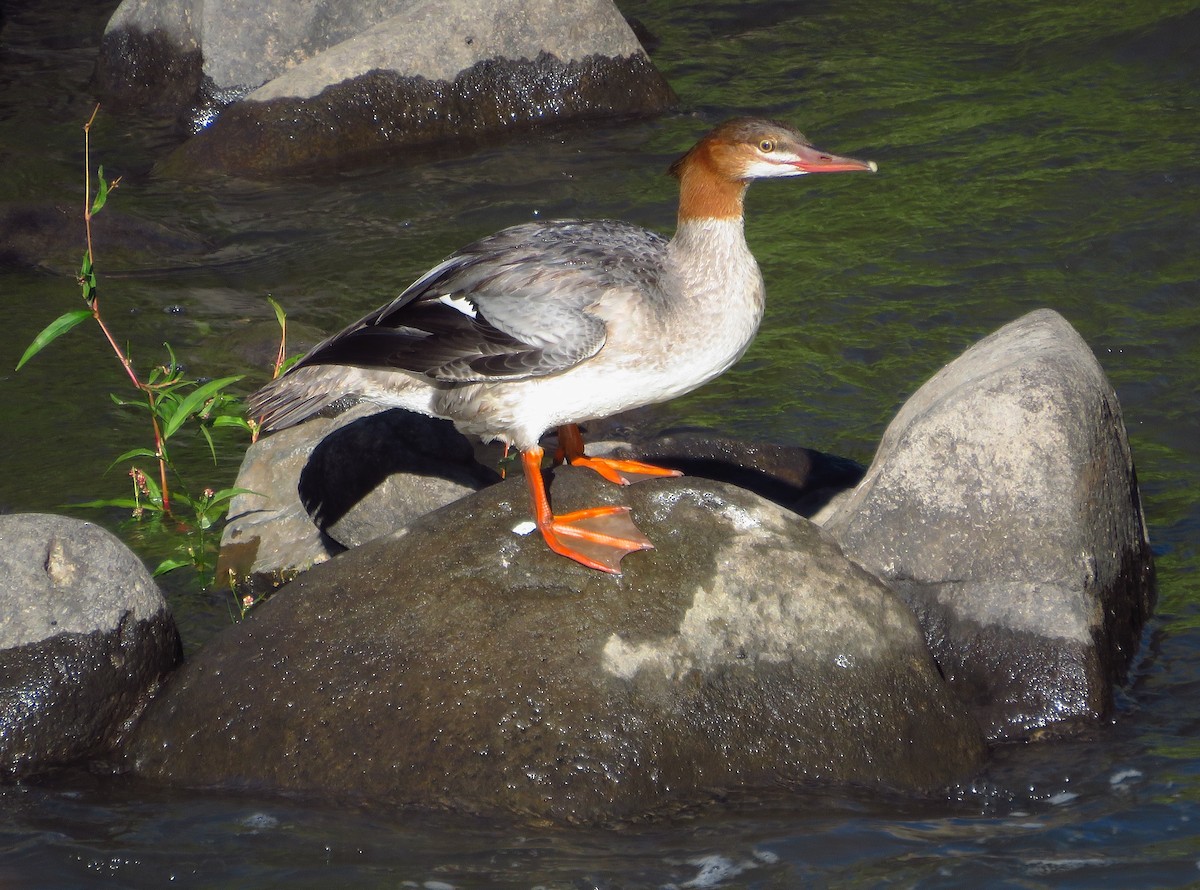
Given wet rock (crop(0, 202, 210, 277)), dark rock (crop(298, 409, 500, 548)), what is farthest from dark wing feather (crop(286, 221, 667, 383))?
wet rock (crop(0, 202, 210, 277))

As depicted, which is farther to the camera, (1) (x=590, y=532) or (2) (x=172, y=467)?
(2) (x=172, y=467)

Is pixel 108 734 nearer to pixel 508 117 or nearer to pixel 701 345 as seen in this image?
pixel 701 345

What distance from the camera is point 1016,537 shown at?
5055mm

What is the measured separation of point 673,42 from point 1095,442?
8.56 m

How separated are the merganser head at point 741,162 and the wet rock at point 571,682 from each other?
3.78ft

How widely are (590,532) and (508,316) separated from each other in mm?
853

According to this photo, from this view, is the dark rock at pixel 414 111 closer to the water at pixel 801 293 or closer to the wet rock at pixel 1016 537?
the water at pixel 801 293

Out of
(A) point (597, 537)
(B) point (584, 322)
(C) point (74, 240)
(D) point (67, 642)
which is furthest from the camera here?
(C) point (74, 240)

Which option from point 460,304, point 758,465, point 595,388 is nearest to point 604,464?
point 595,388

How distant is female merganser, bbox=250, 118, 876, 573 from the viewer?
5027 millimetres

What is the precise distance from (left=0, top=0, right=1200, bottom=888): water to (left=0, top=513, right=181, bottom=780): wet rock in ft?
0.56

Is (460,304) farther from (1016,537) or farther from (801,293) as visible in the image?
(801,293)


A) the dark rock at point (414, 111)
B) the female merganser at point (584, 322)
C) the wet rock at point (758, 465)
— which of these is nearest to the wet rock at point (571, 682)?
the female merganser at point (584, 322)

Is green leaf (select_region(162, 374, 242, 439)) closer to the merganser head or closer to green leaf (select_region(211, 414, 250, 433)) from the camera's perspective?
green leaf (select_region(211, 414, 250, 433))
